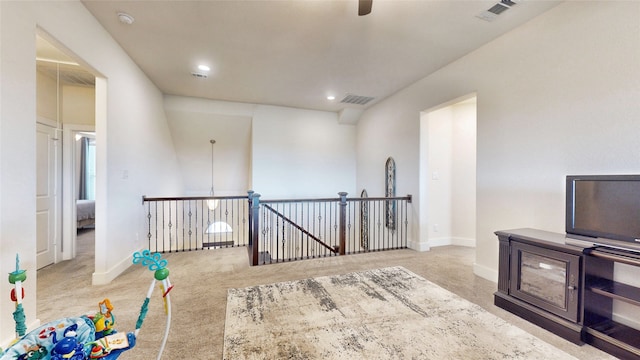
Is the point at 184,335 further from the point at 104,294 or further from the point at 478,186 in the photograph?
the point at 478,186

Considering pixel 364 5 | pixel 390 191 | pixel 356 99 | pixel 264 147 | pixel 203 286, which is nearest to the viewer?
pixel 364 5

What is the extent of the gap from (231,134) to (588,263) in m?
6.17

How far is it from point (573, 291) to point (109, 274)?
4504 millimetres

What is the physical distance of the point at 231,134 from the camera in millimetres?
6078

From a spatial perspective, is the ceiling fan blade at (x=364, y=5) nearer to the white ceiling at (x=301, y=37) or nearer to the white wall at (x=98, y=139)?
the white ceiling at (x=301, y=37)

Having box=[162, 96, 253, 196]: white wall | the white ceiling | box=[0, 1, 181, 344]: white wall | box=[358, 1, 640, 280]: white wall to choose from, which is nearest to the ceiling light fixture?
the white ceiling

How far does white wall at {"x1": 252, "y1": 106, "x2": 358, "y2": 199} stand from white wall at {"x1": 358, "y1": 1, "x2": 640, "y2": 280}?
299 centimetres

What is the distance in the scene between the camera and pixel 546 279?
6.78ft

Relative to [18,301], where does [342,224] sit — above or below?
below

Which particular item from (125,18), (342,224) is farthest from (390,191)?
(125,18)

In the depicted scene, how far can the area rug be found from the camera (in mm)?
1722

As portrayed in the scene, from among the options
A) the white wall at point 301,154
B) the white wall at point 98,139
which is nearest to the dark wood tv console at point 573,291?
the white wall at point 98,139

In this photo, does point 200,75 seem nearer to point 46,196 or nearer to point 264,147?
point 264,147

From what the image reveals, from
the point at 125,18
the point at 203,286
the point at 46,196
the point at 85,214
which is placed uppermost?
the point at 125,18
